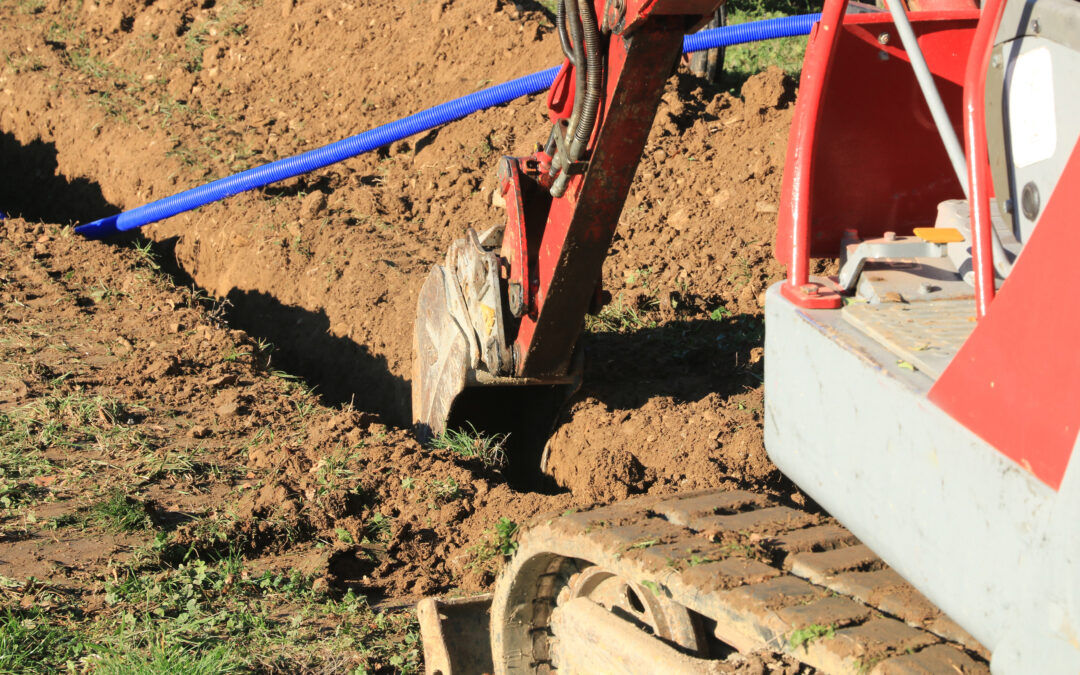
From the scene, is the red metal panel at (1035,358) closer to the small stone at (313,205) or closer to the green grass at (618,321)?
the green grass at (618,321)

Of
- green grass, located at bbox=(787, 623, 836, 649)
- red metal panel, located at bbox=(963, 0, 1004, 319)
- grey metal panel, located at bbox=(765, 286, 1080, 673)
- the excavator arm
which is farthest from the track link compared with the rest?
the excavator arm

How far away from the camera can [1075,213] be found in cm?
159

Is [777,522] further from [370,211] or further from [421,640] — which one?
[370,211]

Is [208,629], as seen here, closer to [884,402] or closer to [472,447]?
[472,447]

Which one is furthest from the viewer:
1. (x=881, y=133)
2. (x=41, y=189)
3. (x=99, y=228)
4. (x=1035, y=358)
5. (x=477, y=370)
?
(x=41, y=189)

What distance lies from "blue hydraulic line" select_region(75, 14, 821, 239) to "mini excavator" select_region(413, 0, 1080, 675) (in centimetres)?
431

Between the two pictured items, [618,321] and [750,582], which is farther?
[618,321]

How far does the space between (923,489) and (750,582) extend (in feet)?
1.79

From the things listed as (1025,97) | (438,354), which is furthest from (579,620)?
(438,354)

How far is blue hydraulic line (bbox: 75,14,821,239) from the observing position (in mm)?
7593

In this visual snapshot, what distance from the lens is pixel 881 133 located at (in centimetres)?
275

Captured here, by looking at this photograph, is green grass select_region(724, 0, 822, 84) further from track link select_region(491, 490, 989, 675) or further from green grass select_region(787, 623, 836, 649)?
green grass select_region(787, 623, 836, 649)

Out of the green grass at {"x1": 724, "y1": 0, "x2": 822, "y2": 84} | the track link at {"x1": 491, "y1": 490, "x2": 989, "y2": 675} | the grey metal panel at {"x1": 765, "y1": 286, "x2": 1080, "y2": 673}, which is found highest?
the green grass at {"x1": 724, "y1": 0, "x2": 822, "y2": 84}

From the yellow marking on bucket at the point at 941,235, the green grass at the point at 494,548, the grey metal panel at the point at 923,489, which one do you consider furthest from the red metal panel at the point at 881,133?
the green grass at the point at 494,548
